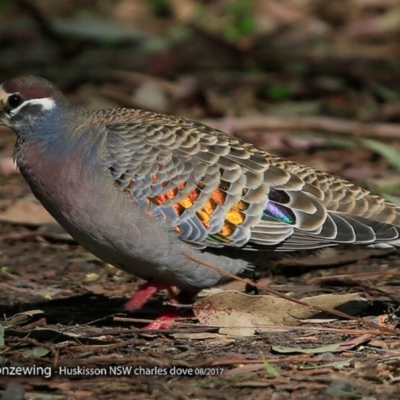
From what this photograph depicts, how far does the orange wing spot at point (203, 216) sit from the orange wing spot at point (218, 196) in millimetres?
105

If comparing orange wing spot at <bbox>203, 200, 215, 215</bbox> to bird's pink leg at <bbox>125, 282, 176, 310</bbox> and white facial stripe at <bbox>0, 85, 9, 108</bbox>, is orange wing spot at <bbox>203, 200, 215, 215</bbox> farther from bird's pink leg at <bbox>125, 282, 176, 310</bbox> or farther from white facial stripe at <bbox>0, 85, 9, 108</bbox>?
white facial stripe at <bbox>0, 85, 9, 108</bbox>

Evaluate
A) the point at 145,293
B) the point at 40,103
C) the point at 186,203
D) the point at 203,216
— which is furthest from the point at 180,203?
the point at 40,103

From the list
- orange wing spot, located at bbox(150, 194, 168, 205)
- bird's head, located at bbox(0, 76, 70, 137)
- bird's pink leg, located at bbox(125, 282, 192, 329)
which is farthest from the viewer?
bird's head, located at bbox(0, 76, 70, 137)

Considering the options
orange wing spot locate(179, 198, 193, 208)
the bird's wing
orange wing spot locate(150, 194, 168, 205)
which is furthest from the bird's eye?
orange wing spot locate(179, 198, 193, 208)

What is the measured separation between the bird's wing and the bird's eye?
23.0 inches

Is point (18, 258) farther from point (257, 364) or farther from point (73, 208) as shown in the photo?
point (257, 364)

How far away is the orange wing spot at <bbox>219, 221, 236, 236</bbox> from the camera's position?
18.0ft

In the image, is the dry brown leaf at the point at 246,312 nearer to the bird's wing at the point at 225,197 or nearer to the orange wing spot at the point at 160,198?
the bird's wing at the point at 225,197

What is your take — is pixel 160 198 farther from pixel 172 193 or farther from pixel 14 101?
pixel 14 101

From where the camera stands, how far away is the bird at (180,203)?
17.7 feet

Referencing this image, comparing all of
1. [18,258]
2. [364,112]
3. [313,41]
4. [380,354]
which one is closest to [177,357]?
[380,354]

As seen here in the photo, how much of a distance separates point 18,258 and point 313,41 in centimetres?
593

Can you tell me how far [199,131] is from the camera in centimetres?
583

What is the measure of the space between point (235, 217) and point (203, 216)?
183 millimetres
